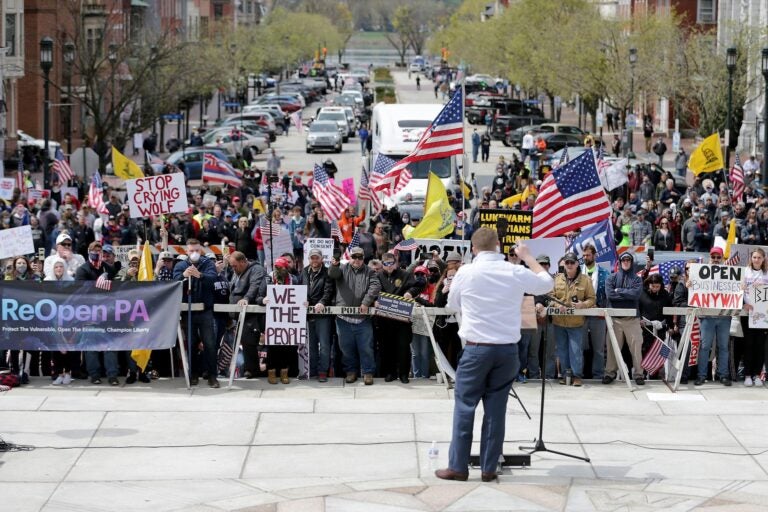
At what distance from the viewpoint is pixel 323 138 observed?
61000mm

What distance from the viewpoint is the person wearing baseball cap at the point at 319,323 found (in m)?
16.6

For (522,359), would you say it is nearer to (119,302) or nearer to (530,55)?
(119,302)

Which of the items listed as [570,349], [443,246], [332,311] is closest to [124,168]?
[443,246]

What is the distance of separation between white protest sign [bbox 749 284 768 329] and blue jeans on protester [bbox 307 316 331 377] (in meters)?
4.63

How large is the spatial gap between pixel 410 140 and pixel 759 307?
20.9 m

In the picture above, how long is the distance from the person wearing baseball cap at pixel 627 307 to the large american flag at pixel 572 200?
2694 millimetres

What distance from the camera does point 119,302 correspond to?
1612 cm

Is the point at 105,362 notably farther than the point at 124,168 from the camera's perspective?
No

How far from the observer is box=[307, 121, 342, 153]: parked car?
61062 millimetres

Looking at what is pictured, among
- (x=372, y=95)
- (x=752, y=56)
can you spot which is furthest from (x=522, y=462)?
(x=372, y=95)

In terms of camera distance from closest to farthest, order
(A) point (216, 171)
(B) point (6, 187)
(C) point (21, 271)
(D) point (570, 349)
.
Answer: (D) point (570, 349) → (C) point (21, 271) → (B) point (6, 187) → (A) point (216, 171)

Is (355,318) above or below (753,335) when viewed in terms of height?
above

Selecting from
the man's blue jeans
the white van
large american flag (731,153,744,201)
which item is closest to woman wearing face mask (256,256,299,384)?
the man's blue jeans

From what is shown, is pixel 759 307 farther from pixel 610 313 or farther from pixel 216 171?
pixel 216 171
